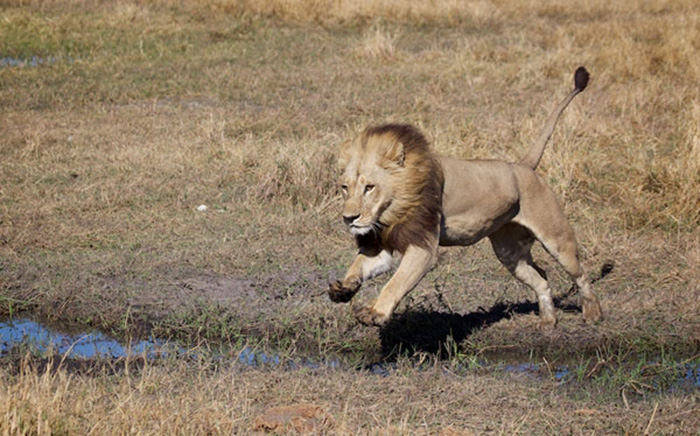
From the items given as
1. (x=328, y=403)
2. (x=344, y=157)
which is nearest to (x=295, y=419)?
(x=328, y=403)

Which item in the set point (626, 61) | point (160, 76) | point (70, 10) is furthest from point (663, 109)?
point (70, 10)

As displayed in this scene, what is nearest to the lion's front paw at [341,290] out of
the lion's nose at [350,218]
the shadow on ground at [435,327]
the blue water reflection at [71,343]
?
the lion's nose at [350,218]

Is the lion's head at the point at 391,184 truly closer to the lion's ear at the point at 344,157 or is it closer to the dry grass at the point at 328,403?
the lion's ear at the point at 344,157

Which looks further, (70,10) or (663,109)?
(70,10)

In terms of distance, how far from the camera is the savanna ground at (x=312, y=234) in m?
3.86

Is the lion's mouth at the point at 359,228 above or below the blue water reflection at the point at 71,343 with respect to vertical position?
above

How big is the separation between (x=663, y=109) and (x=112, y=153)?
538cm

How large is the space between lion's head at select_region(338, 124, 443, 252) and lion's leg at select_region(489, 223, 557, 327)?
3.51 feet

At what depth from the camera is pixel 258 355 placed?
4.67 m

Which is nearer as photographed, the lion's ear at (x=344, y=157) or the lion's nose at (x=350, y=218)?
the lion's nose at (x=350, y=218)

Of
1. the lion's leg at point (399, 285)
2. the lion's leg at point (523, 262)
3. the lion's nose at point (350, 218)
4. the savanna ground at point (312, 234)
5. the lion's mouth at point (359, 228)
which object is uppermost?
the lion's nose at point (350, 218)

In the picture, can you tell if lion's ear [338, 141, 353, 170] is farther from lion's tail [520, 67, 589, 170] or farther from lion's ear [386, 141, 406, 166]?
lion's tail [520, 67, 589, 170]

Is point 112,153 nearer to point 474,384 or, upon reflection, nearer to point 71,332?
point 71,332

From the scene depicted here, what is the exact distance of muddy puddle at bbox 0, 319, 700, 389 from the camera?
452 centimetres
